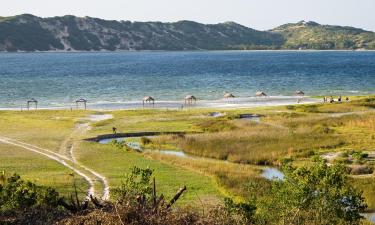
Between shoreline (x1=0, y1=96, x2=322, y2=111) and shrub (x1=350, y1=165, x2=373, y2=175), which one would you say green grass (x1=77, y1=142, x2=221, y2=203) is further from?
shoreline (x1=0, y1=96, x2=322, y2=111)

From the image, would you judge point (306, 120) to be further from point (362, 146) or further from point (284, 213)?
point (284, 213)

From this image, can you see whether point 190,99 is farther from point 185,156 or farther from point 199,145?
point 185,156

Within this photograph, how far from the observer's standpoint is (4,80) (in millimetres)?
171000

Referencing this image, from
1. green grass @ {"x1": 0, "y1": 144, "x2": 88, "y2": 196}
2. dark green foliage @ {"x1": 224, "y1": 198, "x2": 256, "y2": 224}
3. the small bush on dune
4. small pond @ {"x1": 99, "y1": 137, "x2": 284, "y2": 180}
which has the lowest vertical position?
small pond @ {"x1": 99, "y1": 137, "x2": 284, "y2": 180}

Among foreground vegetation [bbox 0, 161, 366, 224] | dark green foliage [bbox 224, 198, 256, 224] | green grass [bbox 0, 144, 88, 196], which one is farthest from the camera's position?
green grass [bbox 0, 144, 88, 196]

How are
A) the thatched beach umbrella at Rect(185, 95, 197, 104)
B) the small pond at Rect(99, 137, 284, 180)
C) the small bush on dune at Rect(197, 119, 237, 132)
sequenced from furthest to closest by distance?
→ the thatched beach umbrella at Rect(185, 95, 197, 104), the small bush on dune at Rect(197, 119, 237, 132), the small pond at Rect(99, 137, 284, 180)

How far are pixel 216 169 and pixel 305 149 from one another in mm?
12843

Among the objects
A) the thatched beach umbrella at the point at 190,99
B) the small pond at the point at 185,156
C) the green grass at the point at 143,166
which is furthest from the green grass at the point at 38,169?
the thatched beach umbrella at the point at 190,99

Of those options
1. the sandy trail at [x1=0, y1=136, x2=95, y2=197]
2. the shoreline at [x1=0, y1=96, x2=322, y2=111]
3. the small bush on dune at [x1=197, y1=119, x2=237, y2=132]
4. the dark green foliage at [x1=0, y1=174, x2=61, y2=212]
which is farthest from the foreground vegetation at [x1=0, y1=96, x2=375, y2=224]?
the shoreline at [x1=0, y1=96, x2=322, y2=111]

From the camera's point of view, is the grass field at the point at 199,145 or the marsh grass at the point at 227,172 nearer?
the marsh grass at the point at 227,172

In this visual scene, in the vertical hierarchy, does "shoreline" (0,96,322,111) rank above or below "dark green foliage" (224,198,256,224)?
below

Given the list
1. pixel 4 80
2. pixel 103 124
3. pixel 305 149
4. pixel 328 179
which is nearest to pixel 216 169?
pixel 305 149

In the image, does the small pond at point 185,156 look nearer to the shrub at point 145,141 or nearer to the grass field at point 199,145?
the shrub at point 145,141

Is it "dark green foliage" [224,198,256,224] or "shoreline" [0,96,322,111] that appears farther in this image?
"shoreline" [0,96,322,111]
